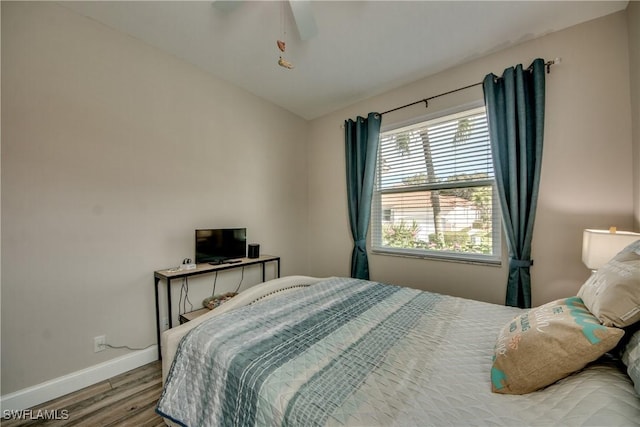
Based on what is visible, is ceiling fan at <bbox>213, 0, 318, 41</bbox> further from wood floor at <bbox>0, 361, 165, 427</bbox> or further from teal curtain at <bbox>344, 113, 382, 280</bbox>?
wood floor at <bbox>0, 361, 165, 427</bbox>

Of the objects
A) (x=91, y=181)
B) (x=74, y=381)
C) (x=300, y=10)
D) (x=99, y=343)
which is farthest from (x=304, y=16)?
(x=74, y=381)

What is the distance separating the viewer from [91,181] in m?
1.82

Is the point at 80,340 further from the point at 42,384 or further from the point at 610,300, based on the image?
the point at 610,300

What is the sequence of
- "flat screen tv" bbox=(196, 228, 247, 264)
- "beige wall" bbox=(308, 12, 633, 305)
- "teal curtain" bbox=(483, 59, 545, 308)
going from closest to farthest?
1. "beige wall" bbox=(308, 12, 633, 305)
2. "teal curtain" bbox=(483, 59, 545, 308)
3. "flat screen tv" bbox=(196, 228, 247, 264)

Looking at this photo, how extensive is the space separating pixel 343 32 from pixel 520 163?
1837 millimetres

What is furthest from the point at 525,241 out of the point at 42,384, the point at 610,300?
the point at 42,384

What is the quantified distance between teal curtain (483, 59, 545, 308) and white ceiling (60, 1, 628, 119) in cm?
36

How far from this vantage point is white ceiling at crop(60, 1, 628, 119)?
1.74 metres

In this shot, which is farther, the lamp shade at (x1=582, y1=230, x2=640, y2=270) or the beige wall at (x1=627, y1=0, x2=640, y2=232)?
the beige wall at (x1=627, y1=0, x2=640, y2=232)

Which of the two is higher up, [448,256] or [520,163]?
[520,163]

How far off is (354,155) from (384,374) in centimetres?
256

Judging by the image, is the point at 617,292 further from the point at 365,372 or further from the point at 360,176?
the point at 360,176

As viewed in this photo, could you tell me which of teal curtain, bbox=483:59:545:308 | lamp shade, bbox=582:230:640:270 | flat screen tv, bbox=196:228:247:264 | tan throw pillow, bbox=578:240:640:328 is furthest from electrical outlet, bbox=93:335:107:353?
lamp shade, bbox=582:230:640:270

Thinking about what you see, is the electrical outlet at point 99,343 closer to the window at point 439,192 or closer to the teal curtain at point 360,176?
the teal curtain at point 360,176
